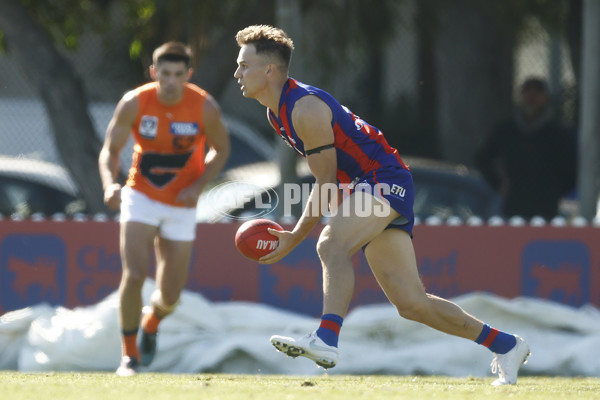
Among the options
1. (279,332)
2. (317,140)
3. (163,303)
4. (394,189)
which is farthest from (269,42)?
(279,332)

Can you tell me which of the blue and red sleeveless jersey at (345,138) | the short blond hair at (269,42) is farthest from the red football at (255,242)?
the short blond hair at (269,42)

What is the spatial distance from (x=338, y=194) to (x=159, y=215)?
200 cm

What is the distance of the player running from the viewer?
642cm

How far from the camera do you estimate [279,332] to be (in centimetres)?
930

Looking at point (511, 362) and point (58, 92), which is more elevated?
point (58, 92)

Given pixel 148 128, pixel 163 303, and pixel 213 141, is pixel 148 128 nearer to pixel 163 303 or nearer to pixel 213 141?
pixel 213 141

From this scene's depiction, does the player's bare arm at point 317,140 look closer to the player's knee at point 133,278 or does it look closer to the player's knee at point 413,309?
the player's knee at point 413,309

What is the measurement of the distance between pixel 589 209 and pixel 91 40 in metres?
8.59

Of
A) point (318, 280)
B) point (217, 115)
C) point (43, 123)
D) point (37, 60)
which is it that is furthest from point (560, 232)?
point (43, 123)

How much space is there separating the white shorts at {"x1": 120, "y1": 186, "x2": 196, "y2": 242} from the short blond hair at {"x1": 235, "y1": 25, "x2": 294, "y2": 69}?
194cm

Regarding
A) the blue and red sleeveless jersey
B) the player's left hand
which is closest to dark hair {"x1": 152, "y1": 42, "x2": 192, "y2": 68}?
the blue and red sleeveless jersey

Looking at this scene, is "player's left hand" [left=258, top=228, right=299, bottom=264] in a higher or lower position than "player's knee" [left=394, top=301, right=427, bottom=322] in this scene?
higher

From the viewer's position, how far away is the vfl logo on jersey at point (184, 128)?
8.45 metres

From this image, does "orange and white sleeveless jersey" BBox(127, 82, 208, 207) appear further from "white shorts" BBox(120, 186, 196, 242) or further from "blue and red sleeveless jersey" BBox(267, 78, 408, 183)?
"blue and red sleeveless jersey" BBox(267, 78, 408, 183)
